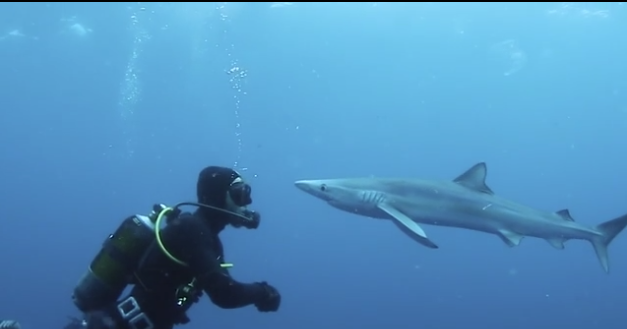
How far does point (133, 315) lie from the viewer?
14.6 ft

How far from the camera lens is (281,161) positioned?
110 m

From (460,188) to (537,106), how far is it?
4569 inches

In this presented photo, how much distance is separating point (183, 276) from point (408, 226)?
14.7ft

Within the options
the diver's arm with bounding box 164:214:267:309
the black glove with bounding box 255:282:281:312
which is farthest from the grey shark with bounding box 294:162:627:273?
the diver's arm with bounding box 164:214:267:309

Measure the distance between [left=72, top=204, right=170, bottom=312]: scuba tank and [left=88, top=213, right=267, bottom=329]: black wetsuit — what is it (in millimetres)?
91

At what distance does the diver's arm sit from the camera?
4107mm

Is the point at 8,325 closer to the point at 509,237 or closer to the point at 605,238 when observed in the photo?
the point at 509,237

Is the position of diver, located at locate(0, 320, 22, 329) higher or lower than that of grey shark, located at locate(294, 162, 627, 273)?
higher

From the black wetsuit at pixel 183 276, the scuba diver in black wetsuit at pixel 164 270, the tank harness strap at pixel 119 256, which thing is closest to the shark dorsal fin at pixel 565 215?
the scuba diver in black wetsuit at pixel 164 270

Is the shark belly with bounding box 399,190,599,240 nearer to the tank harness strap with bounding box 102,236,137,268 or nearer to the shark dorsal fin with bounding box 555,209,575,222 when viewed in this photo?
the shark dorsal fin with bounding box 555,209,575,222

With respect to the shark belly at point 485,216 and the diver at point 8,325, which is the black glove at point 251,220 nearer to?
the diver at point 8,325

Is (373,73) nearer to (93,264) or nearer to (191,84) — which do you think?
(191,84)

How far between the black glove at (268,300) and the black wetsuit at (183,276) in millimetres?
22

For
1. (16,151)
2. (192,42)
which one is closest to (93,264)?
(192,42)
